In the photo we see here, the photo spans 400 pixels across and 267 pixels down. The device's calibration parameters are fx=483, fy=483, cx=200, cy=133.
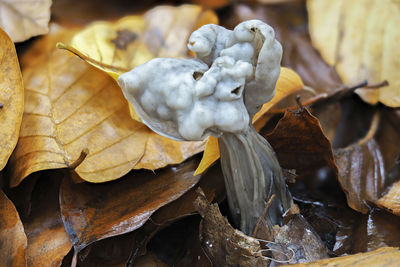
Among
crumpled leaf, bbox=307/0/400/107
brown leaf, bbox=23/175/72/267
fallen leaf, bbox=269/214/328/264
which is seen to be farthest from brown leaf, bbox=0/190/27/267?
crumpled leaf, bbox=307/0/400/107

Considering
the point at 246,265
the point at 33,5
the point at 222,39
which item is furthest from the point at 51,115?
the point at 246,265

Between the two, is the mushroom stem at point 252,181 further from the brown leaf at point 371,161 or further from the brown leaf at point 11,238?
the brown leaf at point 11,238

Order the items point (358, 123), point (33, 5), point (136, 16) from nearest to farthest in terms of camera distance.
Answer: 1. point (33, 5)
2. point (358, 123)
3. point (136, 16)

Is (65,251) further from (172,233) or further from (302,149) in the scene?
(302,149)

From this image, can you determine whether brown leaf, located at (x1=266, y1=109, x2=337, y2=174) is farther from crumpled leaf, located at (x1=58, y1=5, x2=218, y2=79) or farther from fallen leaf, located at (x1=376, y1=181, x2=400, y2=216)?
crumpled leaf, located at (x1=58, y1=5, x2=218, y2=79)

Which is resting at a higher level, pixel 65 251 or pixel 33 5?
pixel 33 5

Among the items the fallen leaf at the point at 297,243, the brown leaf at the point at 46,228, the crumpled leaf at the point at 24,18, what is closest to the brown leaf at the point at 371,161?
the fallen leaf at the point at 297,243

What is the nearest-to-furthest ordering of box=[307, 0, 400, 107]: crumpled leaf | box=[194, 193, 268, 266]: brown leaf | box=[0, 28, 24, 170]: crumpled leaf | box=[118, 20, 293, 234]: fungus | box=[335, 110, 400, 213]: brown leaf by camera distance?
box=[118, 20, 293, 234]: fungus < box=[194, 193, 268, 266]: brown leaf < box=[0, 28, 24, 170]: crumpled leaf < box=[335, 110, 400, 213]: brown leaf < box=[307, 0, 400, 107]: crumpled leaf

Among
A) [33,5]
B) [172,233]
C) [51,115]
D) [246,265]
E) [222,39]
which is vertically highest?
[222,39]
